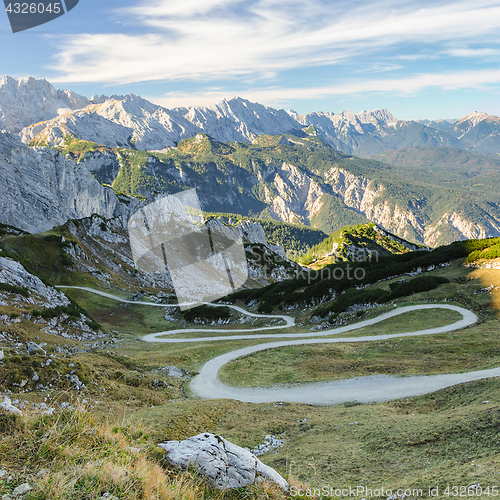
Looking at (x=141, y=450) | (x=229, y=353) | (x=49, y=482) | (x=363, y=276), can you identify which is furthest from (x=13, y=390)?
(x=363, y=276)

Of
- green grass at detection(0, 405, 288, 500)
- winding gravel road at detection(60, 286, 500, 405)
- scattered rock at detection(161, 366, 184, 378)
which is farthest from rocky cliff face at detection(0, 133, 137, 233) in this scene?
green grass at detection(0, 405, 288, 500)

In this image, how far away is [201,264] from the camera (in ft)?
461

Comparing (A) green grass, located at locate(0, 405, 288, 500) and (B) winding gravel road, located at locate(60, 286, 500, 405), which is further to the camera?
(B) winding gravel road, located at locate(60, 286, 500, 405)

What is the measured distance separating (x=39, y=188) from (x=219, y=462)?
445 ft

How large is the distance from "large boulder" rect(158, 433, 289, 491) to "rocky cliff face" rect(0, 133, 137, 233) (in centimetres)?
12315

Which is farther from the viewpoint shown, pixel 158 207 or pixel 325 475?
pixel 158 207

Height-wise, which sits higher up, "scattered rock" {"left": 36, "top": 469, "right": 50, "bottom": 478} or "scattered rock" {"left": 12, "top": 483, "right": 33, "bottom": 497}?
"scattered rock" {"left": 12, "top": 483, "right": 33, "bottom": 497}

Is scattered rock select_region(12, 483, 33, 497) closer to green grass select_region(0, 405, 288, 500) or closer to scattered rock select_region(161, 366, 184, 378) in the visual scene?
green grass select_region(0, 405, 288, 500)

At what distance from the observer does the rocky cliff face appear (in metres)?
108

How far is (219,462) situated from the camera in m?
8.38

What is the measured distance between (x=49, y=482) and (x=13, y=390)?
14600mm

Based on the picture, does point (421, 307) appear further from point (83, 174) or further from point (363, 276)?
point (83, 174)

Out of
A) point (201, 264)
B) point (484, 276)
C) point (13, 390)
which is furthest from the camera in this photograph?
point (201, 264)

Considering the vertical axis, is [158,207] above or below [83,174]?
below
